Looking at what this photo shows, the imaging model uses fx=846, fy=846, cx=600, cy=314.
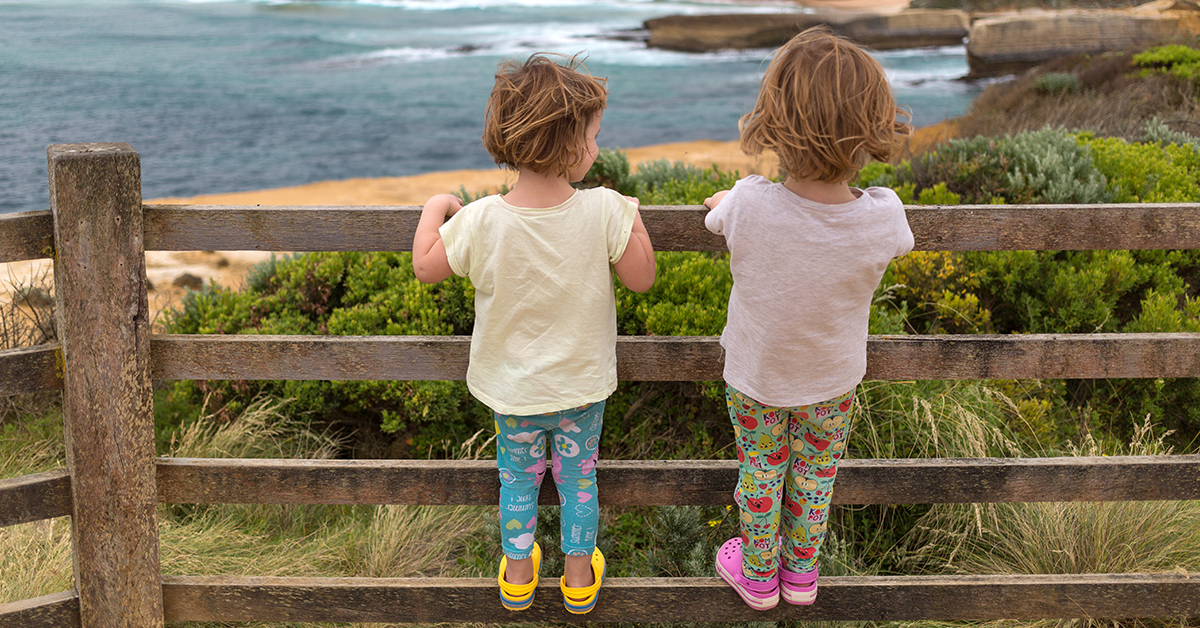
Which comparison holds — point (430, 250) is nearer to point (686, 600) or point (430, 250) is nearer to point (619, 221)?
point (619, 221)

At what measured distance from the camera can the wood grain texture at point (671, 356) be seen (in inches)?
93.0

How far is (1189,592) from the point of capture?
8.63ft

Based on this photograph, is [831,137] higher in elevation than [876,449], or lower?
higher

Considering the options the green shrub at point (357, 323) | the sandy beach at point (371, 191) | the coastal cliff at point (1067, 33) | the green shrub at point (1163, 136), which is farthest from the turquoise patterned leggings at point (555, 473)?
the coastal cliff at point (1067, 33)

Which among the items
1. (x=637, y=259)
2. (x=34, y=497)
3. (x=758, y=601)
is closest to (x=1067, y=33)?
(x=758, y=601)

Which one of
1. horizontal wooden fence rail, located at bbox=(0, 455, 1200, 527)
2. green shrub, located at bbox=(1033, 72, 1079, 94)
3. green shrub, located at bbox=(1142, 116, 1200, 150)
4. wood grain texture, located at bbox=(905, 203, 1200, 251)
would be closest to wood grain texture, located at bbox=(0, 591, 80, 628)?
horizontal wooden fence rail, located at bbox=(0, 455, 1200, 527)

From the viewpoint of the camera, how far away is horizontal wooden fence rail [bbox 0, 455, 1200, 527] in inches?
98.2

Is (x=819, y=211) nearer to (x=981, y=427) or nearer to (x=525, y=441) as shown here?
(x=525, y=441)

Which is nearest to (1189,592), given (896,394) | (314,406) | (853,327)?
(896,394)

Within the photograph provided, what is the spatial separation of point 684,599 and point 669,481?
39 cm

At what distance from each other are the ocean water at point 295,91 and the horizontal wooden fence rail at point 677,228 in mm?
1470

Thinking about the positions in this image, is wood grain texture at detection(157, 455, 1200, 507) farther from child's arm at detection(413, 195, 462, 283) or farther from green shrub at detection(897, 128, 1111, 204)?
green shrub at detection(897, 128, 1111, 204)

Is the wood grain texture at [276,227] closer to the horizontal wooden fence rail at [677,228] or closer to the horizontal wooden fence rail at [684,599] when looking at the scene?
the horizontal wooden fence rail at [677,228]

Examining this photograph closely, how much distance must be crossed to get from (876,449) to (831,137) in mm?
Result: 1940
